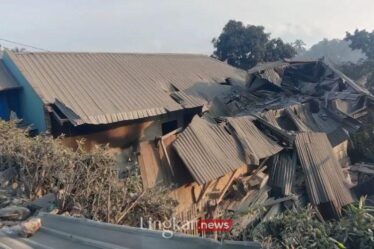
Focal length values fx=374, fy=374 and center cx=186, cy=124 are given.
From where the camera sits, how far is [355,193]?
33.8 feet

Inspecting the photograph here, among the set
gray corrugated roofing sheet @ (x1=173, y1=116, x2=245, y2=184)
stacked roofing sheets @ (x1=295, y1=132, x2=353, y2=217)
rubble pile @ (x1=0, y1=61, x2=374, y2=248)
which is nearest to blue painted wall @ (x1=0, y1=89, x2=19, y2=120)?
rubble pile @ (x1=0, y1=61, x2=374, y2=248)

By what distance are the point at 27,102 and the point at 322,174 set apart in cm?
772

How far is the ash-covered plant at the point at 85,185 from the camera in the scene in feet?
14.5

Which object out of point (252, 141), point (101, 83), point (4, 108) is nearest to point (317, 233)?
point (252, 141)

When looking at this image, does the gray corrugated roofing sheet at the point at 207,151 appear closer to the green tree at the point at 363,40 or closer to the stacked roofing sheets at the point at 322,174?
the stacked roofing sheets at the point at 322,174

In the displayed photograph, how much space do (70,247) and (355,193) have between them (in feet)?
30.2

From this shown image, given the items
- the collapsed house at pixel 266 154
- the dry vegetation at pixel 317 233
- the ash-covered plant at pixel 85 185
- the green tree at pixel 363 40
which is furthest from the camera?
the green tree at pixel 363 40

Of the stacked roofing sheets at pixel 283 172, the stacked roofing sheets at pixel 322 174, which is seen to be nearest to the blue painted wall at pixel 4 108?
the stacked roofing sheets at pixel 283 172

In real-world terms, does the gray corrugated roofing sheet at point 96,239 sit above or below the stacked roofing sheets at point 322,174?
above

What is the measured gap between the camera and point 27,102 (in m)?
9.52

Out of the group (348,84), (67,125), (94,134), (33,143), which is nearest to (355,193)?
(348,84)

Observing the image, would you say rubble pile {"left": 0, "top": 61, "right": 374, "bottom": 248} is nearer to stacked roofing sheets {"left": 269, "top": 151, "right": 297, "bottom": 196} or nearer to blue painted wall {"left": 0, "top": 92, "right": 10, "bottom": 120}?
stacked roofing sheets {"left": 269, "top": 151, "right": 297, "bottom": 196}

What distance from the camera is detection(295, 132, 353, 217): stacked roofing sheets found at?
9.05 m

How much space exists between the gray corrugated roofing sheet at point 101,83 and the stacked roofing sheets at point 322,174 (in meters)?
3.73
